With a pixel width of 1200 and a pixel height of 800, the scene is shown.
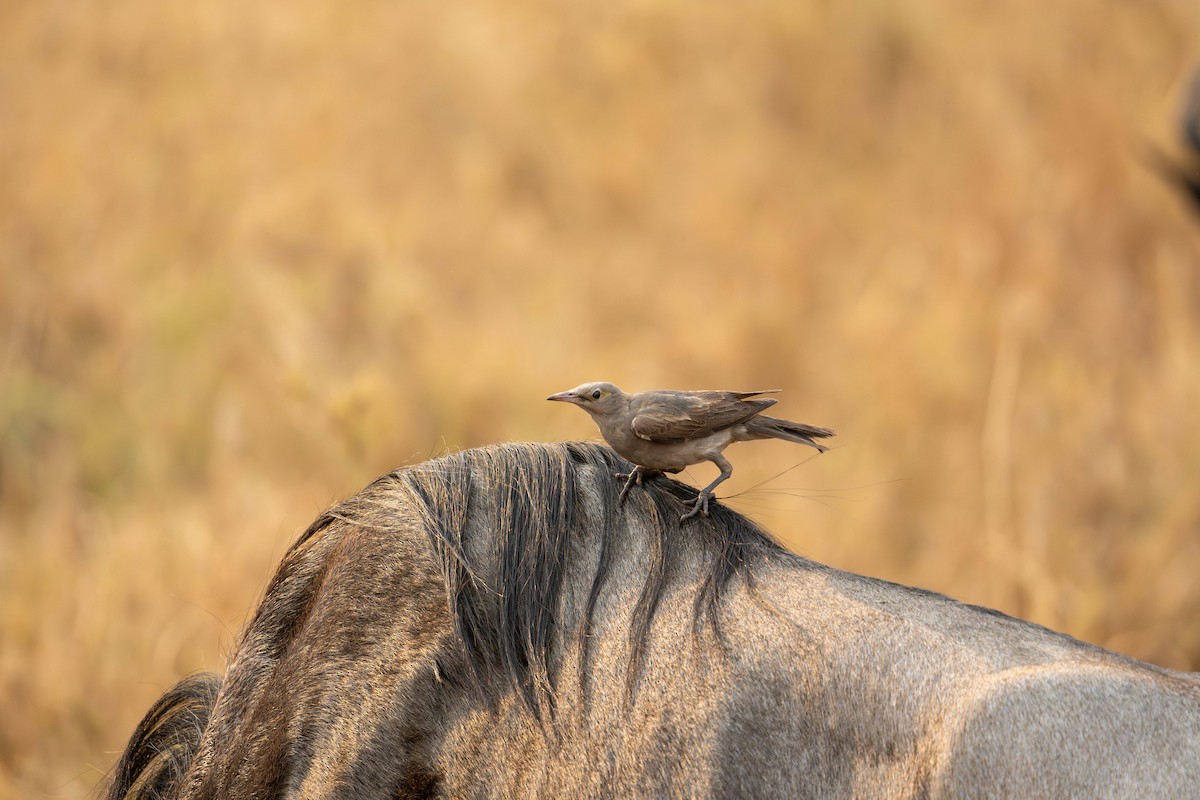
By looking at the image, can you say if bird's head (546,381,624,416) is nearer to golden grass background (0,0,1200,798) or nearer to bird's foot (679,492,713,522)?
bird's foot (679,492,713,522)

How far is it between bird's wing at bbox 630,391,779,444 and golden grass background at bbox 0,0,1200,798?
Answer: 268 cm

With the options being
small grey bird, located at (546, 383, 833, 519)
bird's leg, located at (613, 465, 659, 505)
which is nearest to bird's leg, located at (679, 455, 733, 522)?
small grey bird, located at (546, 383, 833, 519)

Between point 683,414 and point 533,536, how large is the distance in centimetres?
35

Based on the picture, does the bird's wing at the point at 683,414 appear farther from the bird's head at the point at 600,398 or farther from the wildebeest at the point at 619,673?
the wildebeest at the point at 619,673

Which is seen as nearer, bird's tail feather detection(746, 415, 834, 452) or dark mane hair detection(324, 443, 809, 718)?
dark mane hair detection(324, 443, 809, 718)

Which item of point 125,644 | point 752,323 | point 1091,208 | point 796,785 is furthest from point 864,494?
point 796,785

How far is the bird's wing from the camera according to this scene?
7.34 feet

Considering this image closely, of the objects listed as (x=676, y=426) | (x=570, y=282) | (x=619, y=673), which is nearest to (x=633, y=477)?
(x=676, y=426)

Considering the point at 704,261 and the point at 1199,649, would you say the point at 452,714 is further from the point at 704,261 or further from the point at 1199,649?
the point at 704,261

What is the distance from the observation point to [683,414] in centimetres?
224

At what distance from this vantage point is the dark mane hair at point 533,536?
6.84 feet

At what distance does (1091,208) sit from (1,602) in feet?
20.8

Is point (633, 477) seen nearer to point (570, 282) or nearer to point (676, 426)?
point (676, 426)

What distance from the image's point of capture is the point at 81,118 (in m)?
7.82
